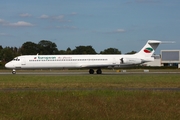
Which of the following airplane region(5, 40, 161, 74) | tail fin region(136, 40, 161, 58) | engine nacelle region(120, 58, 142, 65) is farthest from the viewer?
tail fin region(136, 40, 161, 58)

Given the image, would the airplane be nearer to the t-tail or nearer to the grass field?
the t-tail

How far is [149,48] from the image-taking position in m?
56.3

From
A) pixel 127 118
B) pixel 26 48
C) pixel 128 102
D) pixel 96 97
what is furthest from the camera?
pixel 26 48

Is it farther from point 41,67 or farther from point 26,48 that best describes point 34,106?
point 26,48

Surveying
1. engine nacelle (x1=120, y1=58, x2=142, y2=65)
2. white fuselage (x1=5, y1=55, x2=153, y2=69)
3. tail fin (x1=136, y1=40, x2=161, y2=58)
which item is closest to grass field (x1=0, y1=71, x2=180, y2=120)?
white fuselage (x1=5, y1=55, x2=153, y2=69)

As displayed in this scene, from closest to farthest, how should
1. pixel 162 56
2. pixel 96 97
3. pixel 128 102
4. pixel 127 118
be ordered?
1. pixel 127 118
2. pixel 128 102
3. pixel 96 97
4. pixel 162 56

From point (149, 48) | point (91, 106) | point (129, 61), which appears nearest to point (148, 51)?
point (149, 48)

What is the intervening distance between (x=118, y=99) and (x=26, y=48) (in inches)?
5365

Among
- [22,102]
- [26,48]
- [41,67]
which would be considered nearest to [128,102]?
[22,102]

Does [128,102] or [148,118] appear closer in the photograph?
[148,118]

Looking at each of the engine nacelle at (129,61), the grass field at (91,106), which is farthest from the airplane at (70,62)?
the grass field at (91,106)

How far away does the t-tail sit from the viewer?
55.9 metres

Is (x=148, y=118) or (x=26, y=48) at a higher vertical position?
(x=26, y=48)

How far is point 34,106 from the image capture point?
14.0 meters
